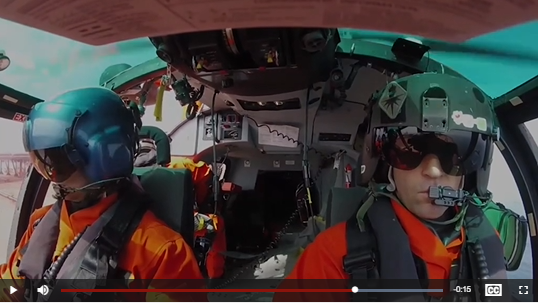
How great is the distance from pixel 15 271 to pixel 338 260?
31.8 inches

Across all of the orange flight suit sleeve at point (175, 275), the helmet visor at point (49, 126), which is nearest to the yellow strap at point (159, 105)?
the helmet visor at point (49, 126)

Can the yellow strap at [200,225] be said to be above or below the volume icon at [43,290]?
above

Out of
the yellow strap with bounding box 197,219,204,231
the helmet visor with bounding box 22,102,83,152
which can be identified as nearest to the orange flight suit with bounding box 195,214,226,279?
the yellow strap with bounding box 197,219,204,231

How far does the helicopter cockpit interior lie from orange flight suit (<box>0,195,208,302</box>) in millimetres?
173

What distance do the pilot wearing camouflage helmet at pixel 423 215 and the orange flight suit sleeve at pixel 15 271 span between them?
637 millimetres

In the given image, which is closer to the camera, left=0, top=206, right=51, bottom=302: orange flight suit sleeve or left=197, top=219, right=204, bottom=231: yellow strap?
left=0, top=206, right=51, bottom=302: orange flight suit sleeve

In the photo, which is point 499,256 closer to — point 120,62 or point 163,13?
point 163,13

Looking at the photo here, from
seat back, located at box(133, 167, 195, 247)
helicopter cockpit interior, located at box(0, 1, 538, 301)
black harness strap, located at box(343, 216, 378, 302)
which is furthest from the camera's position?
seat back, located at box(133, 167, 195, 247)

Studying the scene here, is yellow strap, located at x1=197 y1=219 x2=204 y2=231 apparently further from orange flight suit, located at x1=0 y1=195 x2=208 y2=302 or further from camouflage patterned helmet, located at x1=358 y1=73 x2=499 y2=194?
camouflage patterned helmet, located at x1=358 y1=73 x2=499 y2=194

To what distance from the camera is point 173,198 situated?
4.09 feet

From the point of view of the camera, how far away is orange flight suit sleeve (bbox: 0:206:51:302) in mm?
1118

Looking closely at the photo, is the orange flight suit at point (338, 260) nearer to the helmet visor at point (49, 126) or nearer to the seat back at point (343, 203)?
the seat back at point (343, 203)

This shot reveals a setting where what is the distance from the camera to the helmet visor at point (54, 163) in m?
1.04
